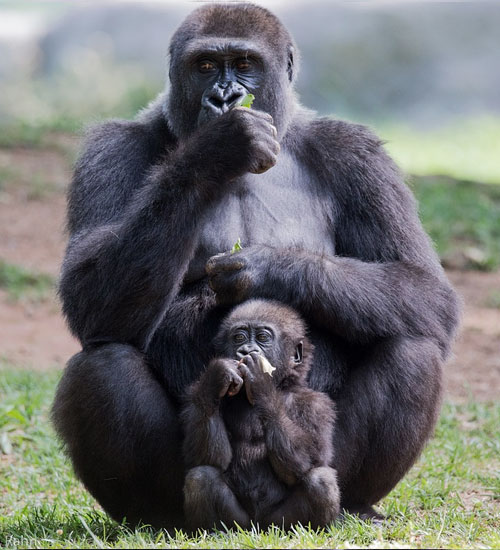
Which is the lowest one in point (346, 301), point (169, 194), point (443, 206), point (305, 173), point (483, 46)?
point (346, 301)

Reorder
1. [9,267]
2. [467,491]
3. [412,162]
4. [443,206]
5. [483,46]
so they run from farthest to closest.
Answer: [483,46], [412,162], [443,206], [9,267], [467,491]

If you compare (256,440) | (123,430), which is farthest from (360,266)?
(123,430)

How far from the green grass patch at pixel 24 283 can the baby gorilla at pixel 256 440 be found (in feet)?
18.7

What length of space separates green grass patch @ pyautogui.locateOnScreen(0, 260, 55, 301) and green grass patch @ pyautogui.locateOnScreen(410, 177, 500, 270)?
4.04m

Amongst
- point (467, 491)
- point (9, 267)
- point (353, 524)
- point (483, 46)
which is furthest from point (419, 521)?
point (483, 46)

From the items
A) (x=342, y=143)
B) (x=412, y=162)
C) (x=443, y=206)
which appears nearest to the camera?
(x=342, y=143)

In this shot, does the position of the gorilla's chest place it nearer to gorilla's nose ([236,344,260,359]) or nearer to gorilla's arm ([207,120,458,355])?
gorilla's arm ([207,120,458,355])

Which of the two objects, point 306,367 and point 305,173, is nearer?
point 306,367

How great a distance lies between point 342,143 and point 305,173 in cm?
24

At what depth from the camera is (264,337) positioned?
4246 mm

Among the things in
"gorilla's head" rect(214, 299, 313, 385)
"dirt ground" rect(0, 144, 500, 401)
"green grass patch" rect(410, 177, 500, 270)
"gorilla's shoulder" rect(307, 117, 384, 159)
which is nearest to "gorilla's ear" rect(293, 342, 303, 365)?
"gorilla's head" rect(214, 299, 313, 385)

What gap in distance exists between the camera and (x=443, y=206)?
11820 mm

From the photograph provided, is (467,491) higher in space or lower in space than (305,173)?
lower

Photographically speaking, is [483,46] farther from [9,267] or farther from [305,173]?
[305,173]
